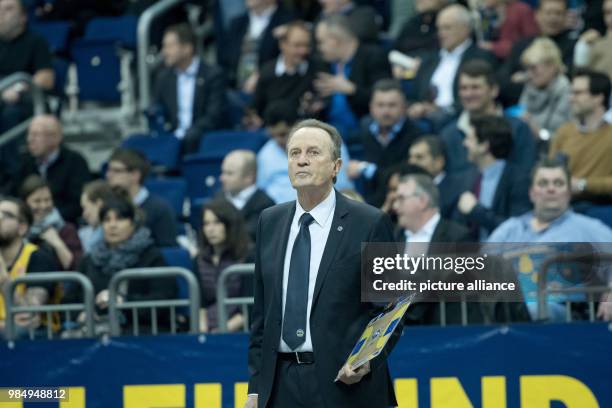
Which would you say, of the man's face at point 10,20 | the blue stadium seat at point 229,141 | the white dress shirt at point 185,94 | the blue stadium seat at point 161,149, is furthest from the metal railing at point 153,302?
the man's face at point 10,20

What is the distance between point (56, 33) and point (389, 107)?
515 centimetres

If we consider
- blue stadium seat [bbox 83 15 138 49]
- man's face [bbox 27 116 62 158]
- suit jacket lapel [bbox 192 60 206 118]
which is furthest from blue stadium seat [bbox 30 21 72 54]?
man's face [bbox 27 116 62 158]

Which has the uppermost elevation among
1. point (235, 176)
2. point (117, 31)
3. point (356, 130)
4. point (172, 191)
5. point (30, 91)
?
point (117, 31)

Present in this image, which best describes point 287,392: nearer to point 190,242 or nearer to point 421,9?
point 190,242

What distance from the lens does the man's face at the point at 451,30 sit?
1162 centimetres

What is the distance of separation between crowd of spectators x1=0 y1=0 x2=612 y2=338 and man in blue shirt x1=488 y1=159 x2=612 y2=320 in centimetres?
1

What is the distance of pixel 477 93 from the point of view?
415 inches

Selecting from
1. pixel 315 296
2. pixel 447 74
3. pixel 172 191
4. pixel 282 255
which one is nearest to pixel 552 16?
pixel 447 74

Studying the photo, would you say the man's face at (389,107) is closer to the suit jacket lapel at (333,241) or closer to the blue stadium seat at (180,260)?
the blue stadium seat at (180,260)

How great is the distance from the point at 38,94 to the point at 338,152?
7687 millimetres

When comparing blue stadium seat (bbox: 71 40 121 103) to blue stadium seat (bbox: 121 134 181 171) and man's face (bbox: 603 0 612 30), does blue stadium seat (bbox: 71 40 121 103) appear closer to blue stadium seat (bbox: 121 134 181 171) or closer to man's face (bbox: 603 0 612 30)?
blue stadium seat (bbox: 121 134 181 171)

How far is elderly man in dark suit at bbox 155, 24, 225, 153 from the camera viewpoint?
41.5 ft

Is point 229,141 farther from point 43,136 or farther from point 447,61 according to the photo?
point 447,61

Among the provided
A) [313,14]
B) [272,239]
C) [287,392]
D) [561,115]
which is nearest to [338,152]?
[272,239]
